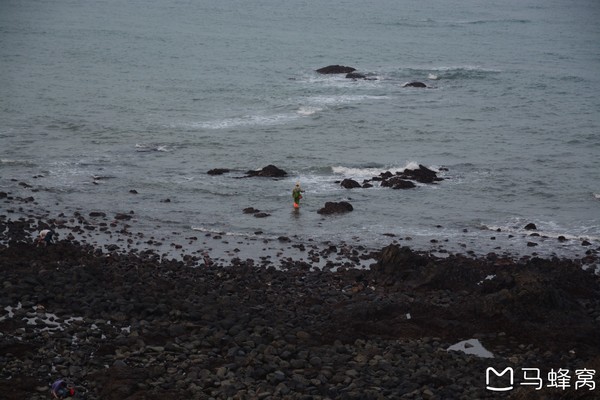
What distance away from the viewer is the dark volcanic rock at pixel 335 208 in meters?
38.0

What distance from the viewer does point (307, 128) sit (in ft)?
181

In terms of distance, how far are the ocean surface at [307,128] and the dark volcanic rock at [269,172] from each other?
0.67 meters

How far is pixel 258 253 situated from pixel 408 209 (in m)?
9.51

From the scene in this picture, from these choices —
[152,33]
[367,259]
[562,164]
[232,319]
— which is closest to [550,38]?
[152,33]

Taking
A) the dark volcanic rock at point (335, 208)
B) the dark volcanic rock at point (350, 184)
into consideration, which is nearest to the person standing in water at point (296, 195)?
the dark volcanic rock at point (335, 208)

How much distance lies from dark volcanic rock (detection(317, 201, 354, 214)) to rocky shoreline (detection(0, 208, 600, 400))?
21.9ft

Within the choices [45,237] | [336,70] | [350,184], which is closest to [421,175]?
[350,184]

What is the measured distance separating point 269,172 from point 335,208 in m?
7.10

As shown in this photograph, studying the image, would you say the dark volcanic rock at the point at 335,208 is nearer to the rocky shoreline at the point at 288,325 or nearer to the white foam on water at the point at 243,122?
the rocky shoreline at the point at 288,325

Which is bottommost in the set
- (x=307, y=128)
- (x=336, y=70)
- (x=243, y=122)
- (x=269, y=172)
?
(x=269, y=172)

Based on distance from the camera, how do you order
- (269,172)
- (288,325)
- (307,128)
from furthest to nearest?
(307,128) → (269,172) → (288,325)

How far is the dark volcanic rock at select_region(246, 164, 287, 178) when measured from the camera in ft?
145

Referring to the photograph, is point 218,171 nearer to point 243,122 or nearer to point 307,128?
point 307,128

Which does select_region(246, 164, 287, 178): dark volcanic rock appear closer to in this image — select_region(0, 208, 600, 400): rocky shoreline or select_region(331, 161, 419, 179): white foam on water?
select_region(331, 161, 419, 179): white foam on water
